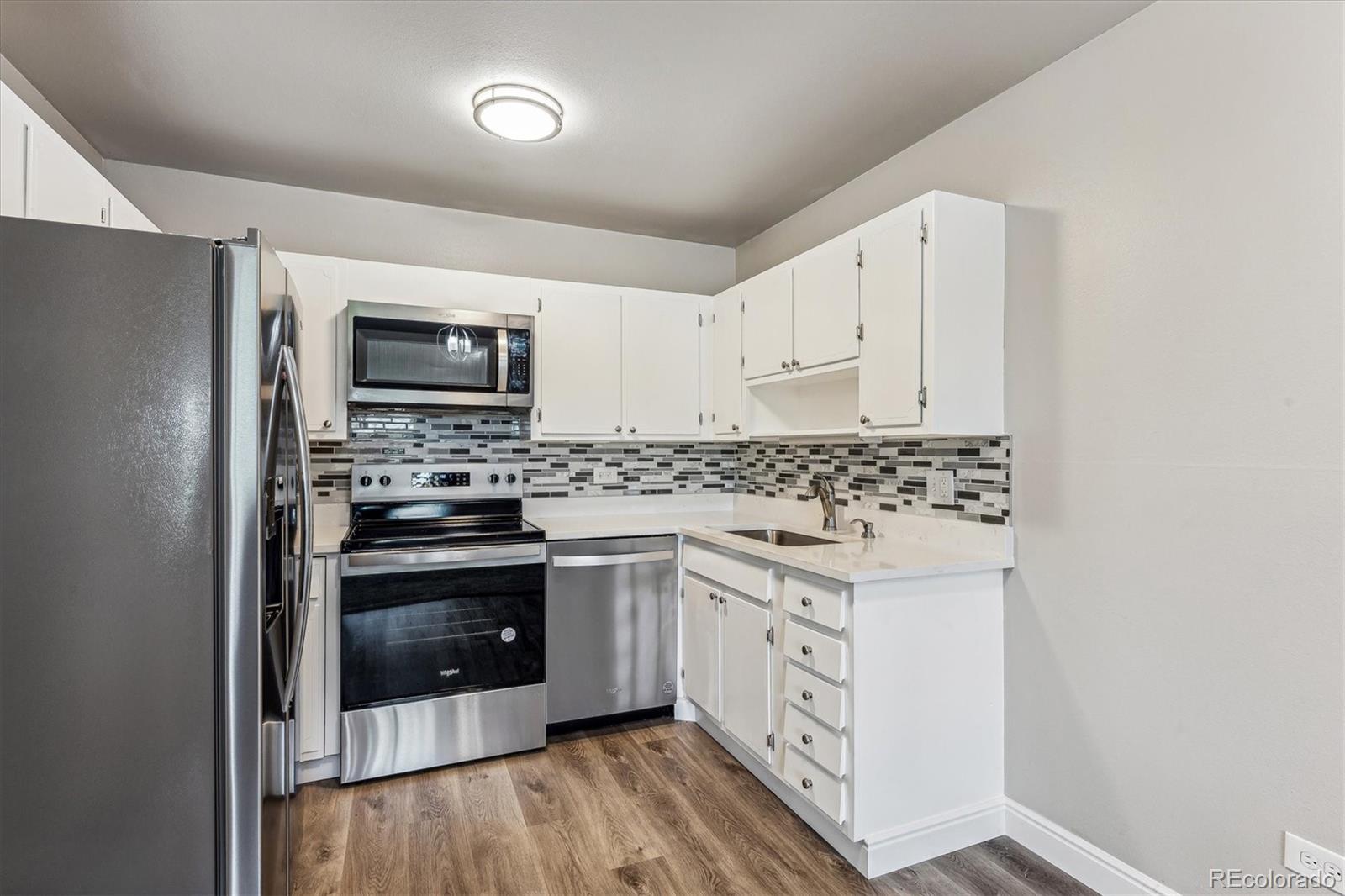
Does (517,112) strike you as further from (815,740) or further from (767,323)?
(815,740)

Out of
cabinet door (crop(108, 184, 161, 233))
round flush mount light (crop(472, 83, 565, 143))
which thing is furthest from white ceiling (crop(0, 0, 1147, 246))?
cabinet door (crop(108, 184, 161, 233))

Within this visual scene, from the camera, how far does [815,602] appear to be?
84.4 inches

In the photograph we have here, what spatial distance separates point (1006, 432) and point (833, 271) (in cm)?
87

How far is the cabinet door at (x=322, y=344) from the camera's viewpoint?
2.84m

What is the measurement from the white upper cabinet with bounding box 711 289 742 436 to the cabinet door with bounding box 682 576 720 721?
2.75ft

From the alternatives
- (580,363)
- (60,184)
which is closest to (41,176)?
(60,184)

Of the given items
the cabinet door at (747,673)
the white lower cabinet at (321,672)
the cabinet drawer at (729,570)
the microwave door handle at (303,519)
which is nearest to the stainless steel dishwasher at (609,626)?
the cabinet drawer at (729,570)

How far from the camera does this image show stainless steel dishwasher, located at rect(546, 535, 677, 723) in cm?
291

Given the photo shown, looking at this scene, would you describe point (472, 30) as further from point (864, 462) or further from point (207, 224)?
point (864, 462)

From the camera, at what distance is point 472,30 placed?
196 cm

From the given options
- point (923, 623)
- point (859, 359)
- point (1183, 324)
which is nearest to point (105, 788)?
point (923, 623)

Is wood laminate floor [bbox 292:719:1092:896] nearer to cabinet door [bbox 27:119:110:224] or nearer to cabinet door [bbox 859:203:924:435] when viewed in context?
cabinet door [bbox 859:203:924:435]

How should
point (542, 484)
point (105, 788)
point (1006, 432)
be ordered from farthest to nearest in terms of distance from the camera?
point (542, 484) → point (1006, 432) → point (105, 788)

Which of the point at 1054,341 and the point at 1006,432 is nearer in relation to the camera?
the point at 1054,341
